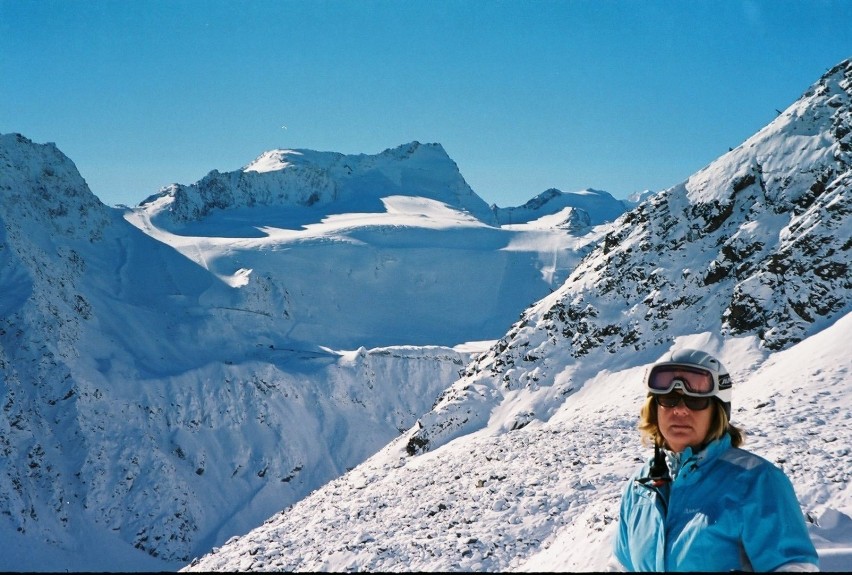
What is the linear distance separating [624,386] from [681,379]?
83.5ft

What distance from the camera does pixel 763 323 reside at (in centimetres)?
2572

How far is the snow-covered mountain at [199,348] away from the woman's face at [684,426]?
49.6 meters

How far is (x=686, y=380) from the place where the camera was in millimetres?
3482

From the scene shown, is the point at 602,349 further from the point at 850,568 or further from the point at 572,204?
the point at 572,204

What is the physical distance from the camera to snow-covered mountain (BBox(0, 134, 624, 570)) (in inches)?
1880

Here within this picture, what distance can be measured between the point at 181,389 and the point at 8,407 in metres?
14.4

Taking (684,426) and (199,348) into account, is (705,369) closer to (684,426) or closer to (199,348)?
(684,426)

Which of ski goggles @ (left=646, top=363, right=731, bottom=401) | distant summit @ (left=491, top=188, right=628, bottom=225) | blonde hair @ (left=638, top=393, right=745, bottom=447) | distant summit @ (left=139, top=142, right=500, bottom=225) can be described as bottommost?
blonde hair @ (left=638, top=393, right=745, bottom=447)

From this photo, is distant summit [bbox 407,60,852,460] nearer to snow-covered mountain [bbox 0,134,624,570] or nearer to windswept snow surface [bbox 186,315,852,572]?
windswept snow surface [bbox 186,315,852,572]

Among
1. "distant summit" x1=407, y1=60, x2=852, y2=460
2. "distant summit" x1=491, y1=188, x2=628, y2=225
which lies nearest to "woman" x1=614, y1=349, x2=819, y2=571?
"distant summit" x1=407, y1=60, x2=852, y2=460

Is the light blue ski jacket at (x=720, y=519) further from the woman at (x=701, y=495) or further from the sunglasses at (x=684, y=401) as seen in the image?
the sunglasses at (x=684, y=401)

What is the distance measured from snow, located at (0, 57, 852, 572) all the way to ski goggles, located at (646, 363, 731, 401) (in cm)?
488

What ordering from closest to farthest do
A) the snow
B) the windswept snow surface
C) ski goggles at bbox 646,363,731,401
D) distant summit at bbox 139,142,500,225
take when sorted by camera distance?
ski goggles at bbox 646,363,731,401
the windswept snow surface
the snow
distant summit at bbox 139,142,500,225

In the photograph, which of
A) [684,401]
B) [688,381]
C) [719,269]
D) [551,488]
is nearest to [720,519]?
[684,401]
